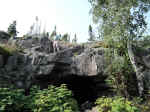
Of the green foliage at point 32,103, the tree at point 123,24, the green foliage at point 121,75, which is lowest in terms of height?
the green foliage at point 32,103

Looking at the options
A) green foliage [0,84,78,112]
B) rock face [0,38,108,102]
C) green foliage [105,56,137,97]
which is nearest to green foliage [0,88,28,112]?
green foliage [0,84,78,112]

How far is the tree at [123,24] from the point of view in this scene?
299 inches

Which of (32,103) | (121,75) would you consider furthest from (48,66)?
(121,75)

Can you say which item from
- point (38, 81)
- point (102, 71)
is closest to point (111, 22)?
point (102, 71)

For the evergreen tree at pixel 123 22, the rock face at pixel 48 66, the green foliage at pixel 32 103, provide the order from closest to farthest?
the green foliage at pixel 32 103 → the evergreen tree at pixel 123 22 → the rock face at pixel 48 66

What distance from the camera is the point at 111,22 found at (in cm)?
816

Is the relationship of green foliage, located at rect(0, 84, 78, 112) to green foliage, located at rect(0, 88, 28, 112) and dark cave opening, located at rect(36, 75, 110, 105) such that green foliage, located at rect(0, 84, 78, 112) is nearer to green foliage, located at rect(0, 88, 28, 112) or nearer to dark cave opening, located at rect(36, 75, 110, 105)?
green foliage, located at rect(0, 88, 28, 112)

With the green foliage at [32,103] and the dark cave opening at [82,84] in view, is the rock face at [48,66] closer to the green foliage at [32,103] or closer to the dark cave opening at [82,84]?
the dark cave opening at [82,84]

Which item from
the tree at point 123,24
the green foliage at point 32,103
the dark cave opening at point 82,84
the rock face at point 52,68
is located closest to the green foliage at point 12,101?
the green foliage at point 32,103

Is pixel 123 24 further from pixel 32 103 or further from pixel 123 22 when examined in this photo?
pixel 32 103

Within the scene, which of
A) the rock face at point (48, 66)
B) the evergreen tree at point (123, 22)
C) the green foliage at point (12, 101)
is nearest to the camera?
the green foliage at point (12, 101)

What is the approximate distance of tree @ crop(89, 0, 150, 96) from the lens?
24.9 ft

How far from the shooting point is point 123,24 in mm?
7594

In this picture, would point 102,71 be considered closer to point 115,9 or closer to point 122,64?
point 122,64
